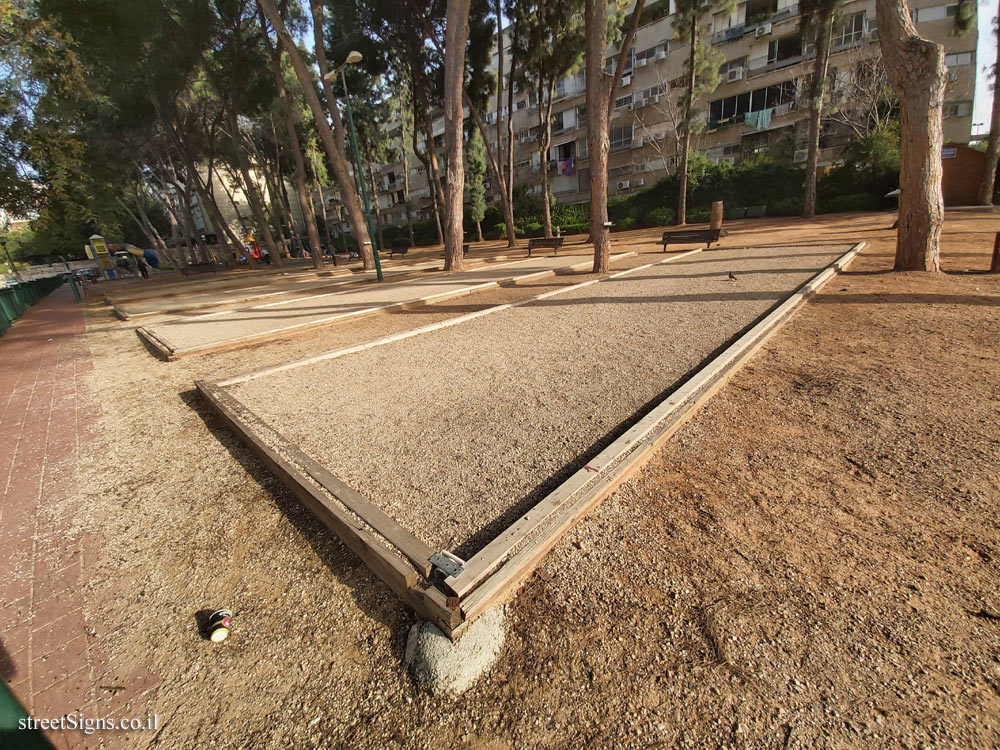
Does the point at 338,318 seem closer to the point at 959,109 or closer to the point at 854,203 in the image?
the point at 854,203

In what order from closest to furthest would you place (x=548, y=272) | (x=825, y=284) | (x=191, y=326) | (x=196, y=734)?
(x=196, y=734) < (x=825, y=284) < (x=191, y=326) < (x=548, y=272)

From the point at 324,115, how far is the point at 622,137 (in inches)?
1216

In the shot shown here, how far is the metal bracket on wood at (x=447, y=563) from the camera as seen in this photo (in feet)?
6.34

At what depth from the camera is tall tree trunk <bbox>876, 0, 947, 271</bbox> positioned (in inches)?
269

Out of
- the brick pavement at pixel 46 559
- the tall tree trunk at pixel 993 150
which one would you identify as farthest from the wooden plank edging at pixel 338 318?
the tall tree trunk at pixel 993 150

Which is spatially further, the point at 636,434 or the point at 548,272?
the point at 548,272

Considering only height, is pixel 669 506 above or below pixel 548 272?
below

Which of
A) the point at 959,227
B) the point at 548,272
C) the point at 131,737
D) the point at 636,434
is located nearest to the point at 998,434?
the point at 636,434

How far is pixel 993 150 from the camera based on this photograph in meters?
19.1

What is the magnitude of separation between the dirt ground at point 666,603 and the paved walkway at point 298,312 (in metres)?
4.45

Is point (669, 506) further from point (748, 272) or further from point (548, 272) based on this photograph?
point (548, 272)

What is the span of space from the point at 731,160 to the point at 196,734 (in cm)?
4082

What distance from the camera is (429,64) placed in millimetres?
20203

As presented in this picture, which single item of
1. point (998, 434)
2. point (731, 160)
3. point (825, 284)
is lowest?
point (998, 434)
